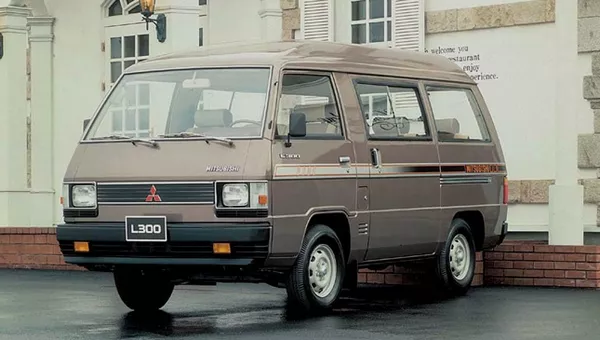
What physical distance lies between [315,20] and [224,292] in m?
6.60

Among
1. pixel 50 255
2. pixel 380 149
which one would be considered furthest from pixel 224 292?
pixel 50 255

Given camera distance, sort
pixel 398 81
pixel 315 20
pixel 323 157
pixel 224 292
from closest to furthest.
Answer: pixel 323 157 → pixel 398 81 → pixel 224 292 → pixel 315 20

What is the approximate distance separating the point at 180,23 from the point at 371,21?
2.78m

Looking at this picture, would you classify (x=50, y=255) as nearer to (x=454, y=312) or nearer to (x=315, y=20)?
(x=315, y=20)

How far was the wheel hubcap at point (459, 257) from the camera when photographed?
533 inches

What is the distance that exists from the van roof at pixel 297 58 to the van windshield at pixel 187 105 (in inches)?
3.1

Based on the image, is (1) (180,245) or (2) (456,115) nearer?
(1) (180,245)

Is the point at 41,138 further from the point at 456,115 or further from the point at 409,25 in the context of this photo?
the point at 456,115

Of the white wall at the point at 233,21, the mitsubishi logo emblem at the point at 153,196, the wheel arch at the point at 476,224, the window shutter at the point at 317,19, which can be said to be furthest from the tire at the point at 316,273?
the white wall at the point at 233,21

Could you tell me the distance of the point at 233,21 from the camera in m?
20.7

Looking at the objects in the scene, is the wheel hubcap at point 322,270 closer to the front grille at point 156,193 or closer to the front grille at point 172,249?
the front grille at point 172,249

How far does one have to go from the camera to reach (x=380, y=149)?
487 inches

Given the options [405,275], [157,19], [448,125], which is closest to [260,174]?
[448,125]

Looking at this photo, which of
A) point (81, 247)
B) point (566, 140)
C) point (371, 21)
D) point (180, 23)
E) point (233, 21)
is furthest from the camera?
point (233, 21)
